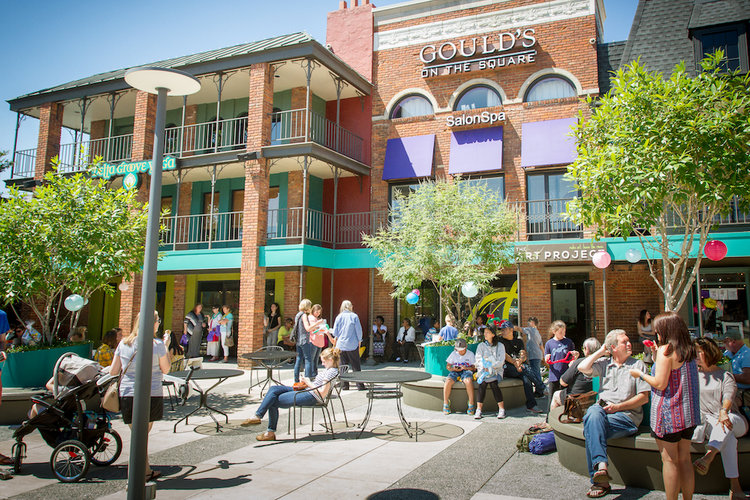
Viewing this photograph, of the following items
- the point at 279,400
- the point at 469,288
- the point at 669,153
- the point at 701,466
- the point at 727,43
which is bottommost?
the point at 701,466

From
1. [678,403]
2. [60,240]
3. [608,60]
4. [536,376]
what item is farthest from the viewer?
[608,60]

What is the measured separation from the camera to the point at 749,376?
599cm

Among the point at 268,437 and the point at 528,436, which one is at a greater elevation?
the point at 528,436

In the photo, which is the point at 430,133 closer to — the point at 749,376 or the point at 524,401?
the point at 524,401

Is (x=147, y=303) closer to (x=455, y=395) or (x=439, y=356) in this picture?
(x=455, y=395)

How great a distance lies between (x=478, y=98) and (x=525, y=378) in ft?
35.1

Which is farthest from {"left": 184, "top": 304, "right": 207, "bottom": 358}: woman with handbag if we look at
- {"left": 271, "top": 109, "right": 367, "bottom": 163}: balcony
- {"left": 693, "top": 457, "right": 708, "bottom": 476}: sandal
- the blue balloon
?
{"left": 693, "top": 457, "right": 708, "bottom": 476}: sandal

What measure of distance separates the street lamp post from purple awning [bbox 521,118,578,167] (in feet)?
40.0

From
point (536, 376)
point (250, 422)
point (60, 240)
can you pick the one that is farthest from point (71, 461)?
point (536, 376)

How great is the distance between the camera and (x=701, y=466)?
4.55 metres

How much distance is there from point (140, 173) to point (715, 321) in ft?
56.8

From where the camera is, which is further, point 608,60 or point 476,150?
point 476,150

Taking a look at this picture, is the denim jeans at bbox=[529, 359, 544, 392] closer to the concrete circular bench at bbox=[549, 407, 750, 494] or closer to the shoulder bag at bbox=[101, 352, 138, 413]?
the concrete circular bench at bbox=[549, 407, 750, 494]

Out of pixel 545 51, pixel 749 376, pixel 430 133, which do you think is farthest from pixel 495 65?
pixel 749 376
